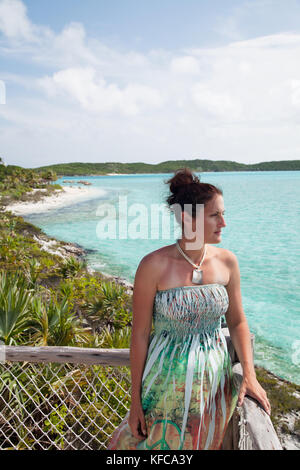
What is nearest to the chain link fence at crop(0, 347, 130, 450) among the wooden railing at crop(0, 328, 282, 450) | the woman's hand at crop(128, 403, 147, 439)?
the wooden railing at crop(0, 328, 282, 450)

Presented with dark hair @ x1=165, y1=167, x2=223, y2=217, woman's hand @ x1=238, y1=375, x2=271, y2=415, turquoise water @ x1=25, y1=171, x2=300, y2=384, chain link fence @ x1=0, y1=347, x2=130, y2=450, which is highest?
dark hair @ x1=165, y1=167, x2=223, y2=217

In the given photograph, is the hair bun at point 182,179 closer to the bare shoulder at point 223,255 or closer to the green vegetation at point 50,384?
the bare shoulder at point 223,255

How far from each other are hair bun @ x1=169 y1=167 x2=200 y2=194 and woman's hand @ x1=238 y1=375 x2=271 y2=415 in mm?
1089

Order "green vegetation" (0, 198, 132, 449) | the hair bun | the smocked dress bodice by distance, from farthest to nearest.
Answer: "green vegetation" (0, 198, 132, 449), the hair bun, the smocked dress bodice

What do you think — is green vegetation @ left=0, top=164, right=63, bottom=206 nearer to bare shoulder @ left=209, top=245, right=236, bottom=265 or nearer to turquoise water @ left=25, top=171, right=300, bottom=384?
turquoise water @ left=25, top=171, right=300, bottom=384

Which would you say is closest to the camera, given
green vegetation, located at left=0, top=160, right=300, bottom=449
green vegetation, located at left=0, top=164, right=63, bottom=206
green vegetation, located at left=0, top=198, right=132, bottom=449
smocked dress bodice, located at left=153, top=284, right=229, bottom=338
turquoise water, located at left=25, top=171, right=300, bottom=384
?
smocked dress bodice, located at left=153, top=284, right=229, bottom=338

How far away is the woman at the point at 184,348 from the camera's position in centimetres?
178

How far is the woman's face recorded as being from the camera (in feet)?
6.30

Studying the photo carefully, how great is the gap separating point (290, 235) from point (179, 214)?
32.6m

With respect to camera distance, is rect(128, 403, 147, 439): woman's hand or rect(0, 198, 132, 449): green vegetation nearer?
rect(128, 403, 147, 439): woman's hand

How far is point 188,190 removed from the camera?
1943mm

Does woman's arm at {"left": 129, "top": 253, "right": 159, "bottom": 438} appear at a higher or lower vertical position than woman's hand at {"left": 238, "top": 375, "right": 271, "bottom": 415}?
higher

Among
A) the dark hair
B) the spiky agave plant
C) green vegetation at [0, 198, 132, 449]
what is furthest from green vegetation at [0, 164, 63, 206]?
the dark hair
